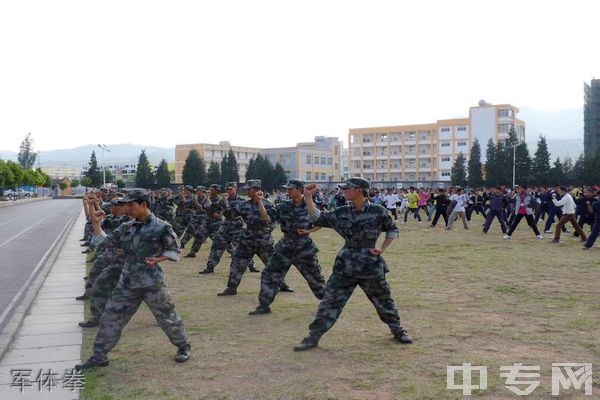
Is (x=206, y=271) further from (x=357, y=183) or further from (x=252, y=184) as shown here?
(x=357, y=183)

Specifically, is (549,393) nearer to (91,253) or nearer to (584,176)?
(91,253)

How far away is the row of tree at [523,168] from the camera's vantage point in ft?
205

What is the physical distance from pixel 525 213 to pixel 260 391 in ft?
49.0

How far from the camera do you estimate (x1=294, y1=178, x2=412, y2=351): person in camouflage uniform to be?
6.26m

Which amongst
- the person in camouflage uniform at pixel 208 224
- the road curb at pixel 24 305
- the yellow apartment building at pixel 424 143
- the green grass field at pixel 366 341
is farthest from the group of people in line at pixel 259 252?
the yellow apartment building at pixel 424 143

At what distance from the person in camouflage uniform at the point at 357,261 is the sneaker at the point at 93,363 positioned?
2.07 m

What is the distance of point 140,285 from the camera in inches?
230

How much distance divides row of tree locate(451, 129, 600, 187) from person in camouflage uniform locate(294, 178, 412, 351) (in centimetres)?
5779

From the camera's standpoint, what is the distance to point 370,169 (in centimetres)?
10244

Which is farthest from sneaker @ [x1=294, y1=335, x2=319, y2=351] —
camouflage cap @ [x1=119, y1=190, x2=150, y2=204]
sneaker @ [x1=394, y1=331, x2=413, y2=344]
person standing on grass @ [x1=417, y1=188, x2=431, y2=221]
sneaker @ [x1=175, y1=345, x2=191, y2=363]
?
person standing on grass @ [x1=417, y1=188, x2=431, y2=221]

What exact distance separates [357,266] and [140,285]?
90.3 inches

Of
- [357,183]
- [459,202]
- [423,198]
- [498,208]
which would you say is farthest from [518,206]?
[357,183]

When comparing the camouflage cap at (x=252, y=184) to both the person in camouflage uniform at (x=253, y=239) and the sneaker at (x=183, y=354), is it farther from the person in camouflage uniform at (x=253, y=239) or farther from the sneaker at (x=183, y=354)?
the sneaker at (x=183, y=354)

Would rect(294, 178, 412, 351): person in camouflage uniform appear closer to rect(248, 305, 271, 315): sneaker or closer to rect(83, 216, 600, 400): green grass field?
rect(83, 216, 600, 400): green grass field
